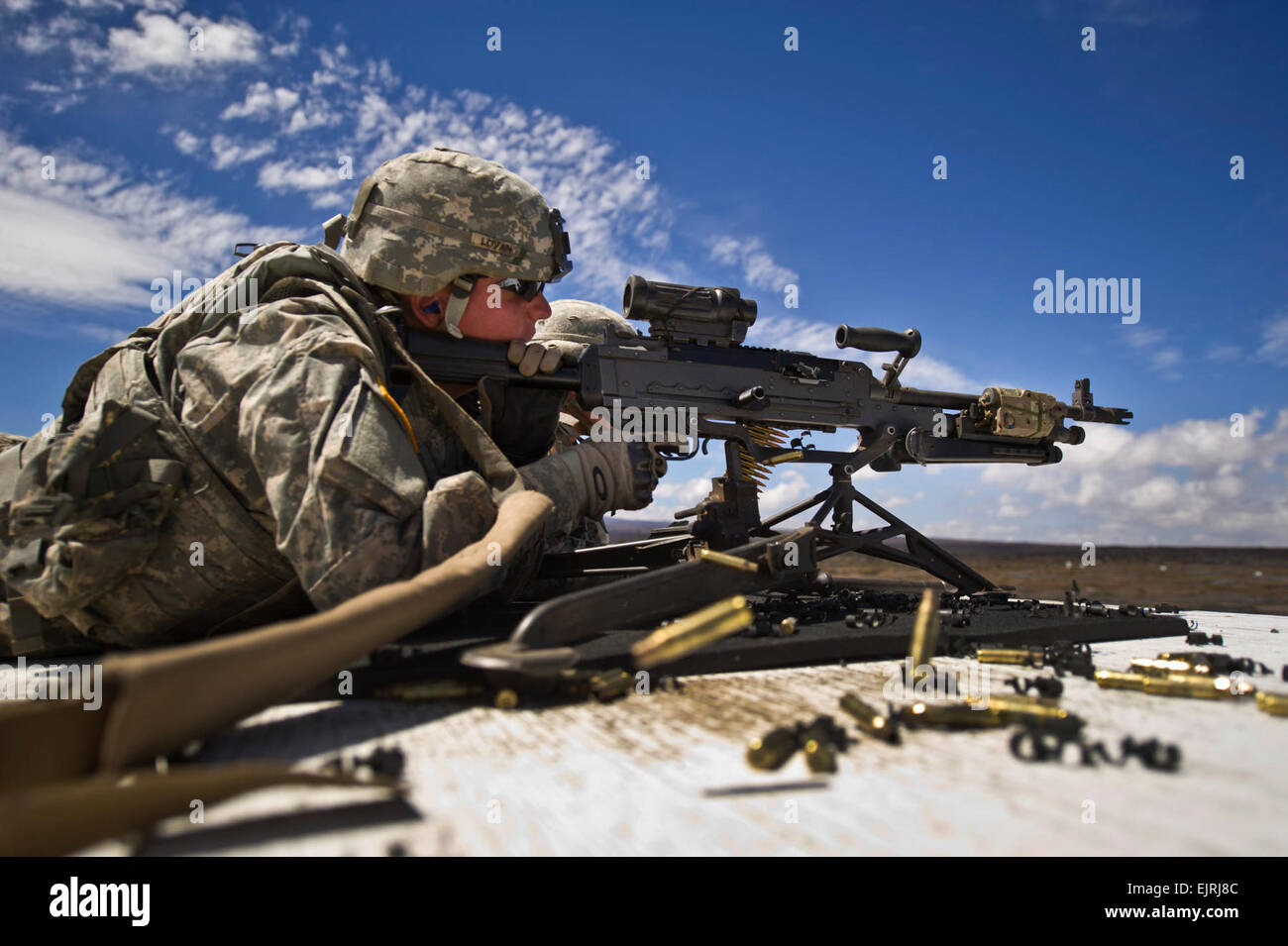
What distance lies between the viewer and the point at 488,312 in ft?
12.4

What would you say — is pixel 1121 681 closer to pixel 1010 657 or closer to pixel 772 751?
pixel 1010 657

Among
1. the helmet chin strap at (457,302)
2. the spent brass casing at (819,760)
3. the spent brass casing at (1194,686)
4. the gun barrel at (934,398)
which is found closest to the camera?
the spent brass casing at (819,760)

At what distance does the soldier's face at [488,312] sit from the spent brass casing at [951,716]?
2.72m

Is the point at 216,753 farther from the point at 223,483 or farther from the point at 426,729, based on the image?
the point at 223,483

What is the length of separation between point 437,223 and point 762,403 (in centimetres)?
249

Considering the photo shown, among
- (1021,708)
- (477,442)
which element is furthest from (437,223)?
(1021,708)

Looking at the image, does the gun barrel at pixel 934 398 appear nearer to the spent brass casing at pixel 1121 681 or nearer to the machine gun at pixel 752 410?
the machine gun at pixel 752 410

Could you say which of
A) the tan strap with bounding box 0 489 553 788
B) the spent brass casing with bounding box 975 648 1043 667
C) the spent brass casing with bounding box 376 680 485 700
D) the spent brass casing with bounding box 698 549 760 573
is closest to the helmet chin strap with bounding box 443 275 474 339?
the spent brass casing with bounding box 698 549 760 573

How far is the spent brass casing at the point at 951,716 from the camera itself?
1644 mm

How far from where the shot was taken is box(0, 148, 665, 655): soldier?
209 centimetres

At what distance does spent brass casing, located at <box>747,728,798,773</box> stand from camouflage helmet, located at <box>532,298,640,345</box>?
4484 mm

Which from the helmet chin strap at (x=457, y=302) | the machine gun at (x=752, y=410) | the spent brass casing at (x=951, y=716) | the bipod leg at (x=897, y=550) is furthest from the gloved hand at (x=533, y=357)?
the spent brass casing at (x=951, y=716)

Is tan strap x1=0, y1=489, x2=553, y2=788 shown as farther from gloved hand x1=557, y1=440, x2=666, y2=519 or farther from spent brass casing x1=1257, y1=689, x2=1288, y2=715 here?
spent brass casing x1=1257, y1=689, x2=1288, y2=715

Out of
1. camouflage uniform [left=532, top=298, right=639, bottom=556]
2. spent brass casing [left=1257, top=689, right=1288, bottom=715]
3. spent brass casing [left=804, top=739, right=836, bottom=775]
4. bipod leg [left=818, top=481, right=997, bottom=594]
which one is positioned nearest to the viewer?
spent brass casing [left=804, top=739, right=836, bottom=775]
